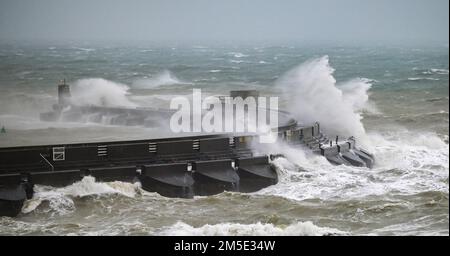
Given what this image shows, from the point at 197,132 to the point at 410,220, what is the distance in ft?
21.9

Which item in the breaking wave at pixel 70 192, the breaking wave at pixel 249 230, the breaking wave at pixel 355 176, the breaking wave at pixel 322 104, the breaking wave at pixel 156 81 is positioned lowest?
the breaking wave at pixel 156 81

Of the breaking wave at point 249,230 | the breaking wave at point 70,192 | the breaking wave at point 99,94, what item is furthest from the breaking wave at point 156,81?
the breaking wave at point 249,230

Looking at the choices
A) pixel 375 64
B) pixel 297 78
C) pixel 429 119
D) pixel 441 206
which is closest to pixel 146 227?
pixel 441 206

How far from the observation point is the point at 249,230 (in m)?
16.2

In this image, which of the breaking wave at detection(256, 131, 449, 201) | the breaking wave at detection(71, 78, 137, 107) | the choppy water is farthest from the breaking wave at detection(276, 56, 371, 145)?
the breaking wave at detection(71, 78, 137, 107)

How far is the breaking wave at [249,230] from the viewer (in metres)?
15.9

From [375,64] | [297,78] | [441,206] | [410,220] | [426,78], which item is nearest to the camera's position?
[410,220]

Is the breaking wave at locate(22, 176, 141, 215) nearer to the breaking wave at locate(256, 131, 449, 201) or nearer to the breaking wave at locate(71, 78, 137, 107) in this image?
the breaking wave at locate(256, 131, 449, 201)

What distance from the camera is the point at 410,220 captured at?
17828 mm

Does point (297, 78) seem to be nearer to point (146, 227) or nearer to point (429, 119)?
point (429, 119)

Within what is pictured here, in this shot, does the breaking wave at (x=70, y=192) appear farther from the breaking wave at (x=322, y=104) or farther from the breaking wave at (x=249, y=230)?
the breaking wave at (x=322, y=104)

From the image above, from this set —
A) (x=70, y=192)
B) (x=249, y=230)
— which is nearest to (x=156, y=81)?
(x=70, y=192)

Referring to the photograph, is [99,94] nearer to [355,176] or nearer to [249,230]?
[355,176]

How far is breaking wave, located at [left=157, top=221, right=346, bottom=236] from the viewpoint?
52.3 ft
